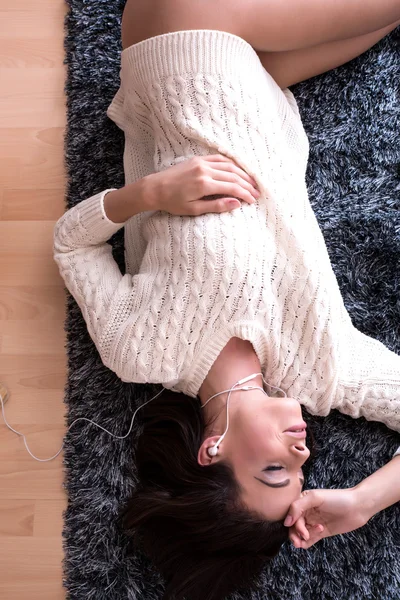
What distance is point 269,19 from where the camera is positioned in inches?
53.3

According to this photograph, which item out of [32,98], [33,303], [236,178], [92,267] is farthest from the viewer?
[32,98]

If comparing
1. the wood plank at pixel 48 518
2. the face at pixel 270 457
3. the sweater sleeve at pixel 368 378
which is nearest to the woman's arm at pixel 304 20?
the sweater sleeve at pixel 368 378

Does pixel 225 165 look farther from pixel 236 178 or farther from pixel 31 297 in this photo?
pixel 31 297

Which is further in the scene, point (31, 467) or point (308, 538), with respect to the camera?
point (31, 467)

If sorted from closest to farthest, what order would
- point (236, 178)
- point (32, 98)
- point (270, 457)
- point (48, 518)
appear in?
point (270, 457), point (236, 178), point (48, 518), point (32, 98)

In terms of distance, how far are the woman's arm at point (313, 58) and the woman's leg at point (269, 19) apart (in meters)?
0.07

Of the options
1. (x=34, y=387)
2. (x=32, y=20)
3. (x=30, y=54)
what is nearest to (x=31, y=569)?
(x=34, y=387)

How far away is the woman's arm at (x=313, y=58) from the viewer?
1528 mm

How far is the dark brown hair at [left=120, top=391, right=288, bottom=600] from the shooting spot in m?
1.16

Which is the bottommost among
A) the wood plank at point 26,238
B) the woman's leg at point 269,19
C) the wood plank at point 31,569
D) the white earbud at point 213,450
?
the wood plank at point 31,569

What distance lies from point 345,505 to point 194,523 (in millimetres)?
357

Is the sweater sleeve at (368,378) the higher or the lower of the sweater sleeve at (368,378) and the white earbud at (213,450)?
the higher

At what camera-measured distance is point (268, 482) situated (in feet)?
3.80

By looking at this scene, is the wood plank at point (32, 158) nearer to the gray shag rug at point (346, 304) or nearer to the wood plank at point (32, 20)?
the gray shag rug at point (346, 304)
